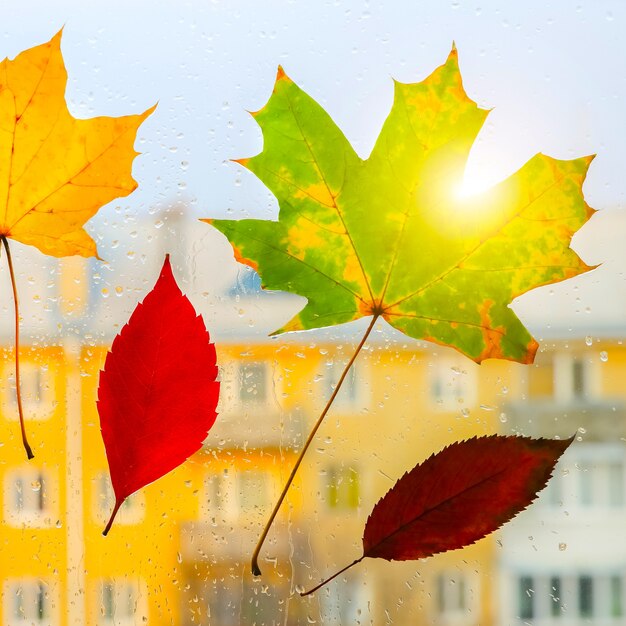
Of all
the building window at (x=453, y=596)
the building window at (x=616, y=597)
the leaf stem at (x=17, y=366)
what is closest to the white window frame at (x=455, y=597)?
the building window at (x=453, y=596)

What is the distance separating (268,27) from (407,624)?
1.54 ft

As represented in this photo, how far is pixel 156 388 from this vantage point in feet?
1.48

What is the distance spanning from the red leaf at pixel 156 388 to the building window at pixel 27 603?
0.32 feet

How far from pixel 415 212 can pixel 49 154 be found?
0.87 feet

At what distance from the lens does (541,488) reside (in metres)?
0.44

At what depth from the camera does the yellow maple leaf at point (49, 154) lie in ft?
1.59

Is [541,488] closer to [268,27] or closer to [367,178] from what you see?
[367,178]

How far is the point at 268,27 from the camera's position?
1.74 ft

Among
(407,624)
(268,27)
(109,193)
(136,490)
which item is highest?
(268,27)

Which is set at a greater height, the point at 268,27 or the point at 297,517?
the point at 268,27

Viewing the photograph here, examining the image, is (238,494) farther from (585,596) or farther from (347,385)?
(585,596)

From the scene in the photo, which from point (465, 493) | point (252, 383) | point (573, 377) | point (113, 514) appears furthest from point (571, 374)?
point (113, 514)

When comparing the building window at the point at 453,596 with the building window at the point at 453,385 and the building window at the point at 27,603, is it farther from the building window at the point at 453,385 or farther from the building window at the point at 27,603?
the building window at the point at 27,603

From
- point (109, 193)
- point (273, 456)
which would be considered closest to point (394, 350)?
point (273, 456)
